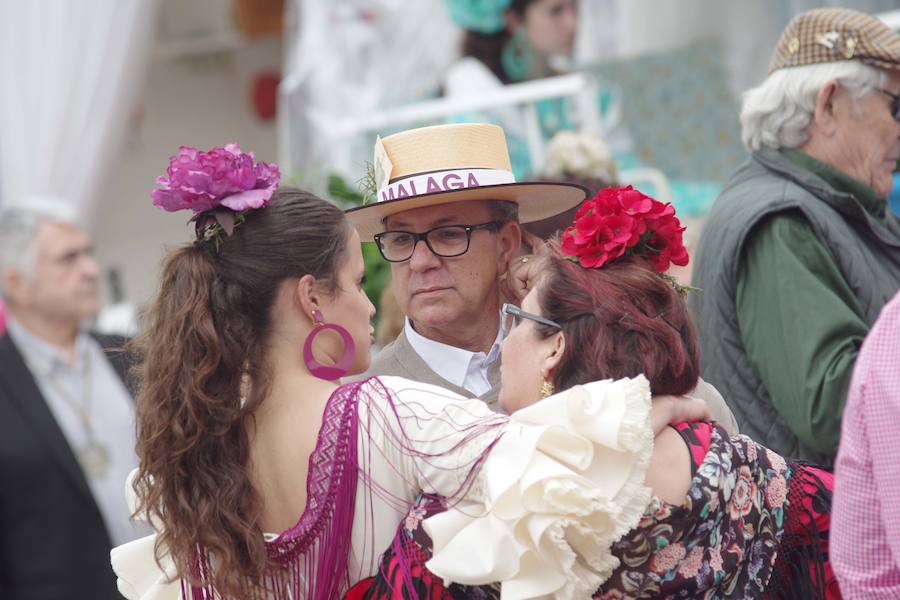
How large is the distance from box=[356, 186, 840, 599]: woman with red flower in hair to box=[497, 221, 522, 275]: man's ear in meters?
0.65

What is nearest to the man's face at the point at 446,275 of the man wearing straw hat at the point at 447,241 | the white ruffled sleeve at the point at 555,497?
the man wearing straw hat at the point at 447,241

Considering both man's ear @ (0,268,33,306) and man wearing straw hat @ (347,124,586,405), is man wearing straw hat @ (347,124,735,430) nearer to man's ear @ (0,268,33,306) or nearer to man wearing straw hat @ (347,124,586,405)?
man wearing straw hat @ (347,124,586,405)

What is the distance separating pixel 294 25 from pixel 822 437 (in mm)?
5839

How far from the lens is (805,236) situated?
288 centimetres

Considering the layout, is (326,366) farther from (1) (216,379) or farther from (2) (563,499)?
(2) (563,499)

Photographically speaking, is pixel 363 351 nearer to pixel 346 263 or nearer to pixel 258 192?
pixel 346 263

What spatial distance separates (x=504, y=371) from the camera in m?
2.25

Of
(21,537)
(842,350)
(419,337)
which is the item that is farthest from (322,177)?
(842,350)

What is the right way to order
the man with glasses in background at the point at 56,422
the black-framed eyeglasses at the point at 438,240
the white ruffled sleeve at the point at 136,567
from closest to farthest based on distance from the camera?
the white ruffled sleeve at the point at 136,567
the black-framed eyeglasses at the point at 438,240
the man with glasses in background at the point at 56,422

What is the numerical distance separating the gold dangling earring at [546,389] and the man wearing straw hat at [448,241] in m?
0.68

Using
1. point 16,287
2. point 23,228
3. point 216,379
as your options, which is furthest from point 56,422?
point 216,379

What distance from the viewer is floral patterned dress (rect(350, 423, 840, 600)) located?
78.4 inches

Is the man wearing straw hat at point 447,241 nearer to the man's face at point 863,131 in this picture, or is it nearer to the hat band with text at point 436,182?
the hat band with text at point 436,182

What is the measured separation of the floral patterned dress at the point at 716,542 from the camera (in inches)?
78.4
